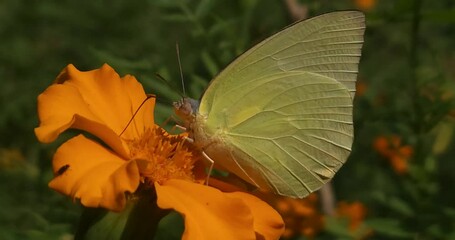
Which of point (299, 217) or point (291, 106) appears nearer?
point (291, 106)

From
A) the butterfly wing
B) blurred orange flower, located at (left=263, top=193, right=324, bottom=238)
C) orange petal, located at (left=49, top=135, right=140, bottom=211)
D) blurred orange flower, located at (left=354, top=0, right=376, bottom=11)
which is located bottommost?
blurred orange flower, located at (left=354, top=0, right=376, bottom=11)

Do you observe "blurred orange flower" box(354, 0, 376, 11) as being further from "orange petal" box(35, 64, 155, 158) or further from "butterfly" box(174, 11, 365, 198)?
"orange petal" box(35, 64, 155, 158)

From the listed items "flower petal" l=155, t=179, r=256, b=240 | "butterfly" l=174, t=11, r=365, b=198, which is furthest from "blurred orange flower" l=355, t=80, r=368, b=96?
"flower petal" l=155, t=179, r=256, b=240

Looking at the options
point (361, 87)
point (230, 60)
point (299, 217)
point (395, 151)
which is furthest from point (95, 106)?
point (361, 87)

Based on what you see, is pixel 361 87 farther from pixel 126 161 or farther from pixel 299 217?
pixel 126 161

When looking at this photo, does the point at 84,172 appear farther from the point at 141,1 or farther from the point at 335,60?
the point at 141,1

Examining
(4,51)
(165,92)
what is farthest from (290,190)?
(4,51)
